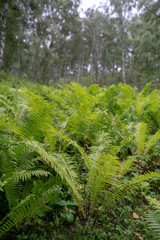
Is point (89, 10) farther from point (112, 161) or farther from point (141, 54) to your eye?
point (112, 161)

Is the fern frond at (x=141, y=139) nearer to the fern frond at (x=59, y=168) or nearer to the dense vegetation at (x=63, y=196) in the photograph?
the dense vegetation at (x=63, y=196)

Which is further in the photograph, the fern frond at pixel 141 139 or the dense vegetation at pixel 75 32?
the dense vegetation at pixel 75 32

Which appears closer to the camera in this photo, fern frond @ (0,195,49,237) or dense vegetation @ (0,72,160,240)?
fern frond @ (0,195,49,237)

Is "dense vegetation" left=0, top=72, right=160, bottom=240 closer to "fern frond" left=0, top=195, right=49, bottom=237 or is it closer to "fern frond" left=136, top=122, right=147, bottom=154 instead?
"fern frond" left=0, top=195, right=49, bottom=237

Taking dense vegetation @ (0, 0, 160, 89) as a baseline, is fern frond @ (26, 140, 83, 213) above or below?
below

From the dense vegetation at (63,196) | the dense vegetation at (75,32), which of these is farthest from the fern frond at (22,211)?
the dense vegetation at (75,32)

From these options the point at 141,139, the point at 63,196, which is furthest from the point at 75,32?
the point at 63,196

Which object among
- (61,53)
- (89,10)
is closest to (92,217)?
(89,10)

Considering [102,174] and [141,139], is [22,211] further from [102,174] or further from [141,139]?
[141,139]

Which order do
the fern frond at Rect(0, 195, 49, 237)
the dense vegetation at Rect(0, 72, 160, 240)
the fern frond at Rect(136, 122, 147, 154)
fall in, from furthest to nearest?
the fern frond at Rect(136, 122, 147, 154), the dense vegetation at Rect(0, 72, 160, 240), the fern frond at Rect(0, 195, 49, 237)

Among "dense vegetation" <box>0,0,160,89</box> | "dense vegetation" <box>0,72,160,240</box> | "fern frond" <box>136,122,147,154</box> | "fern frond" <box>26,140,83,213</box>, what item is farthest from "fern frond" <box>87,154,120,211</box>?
"dense vegetation" <box>0,0,160,89</box>

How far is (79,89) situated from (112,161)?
235 cm

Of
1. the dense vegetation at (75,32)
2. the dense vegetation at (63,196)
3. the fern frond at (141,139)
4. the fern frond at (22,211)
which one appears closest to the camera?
the fern frond at (22,211)

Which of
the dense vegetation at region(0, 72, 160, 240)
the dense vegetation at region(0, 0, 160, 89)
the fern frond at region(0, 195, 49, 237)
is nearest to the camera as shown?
the fern frond at region(0, 195, 49, 237)
